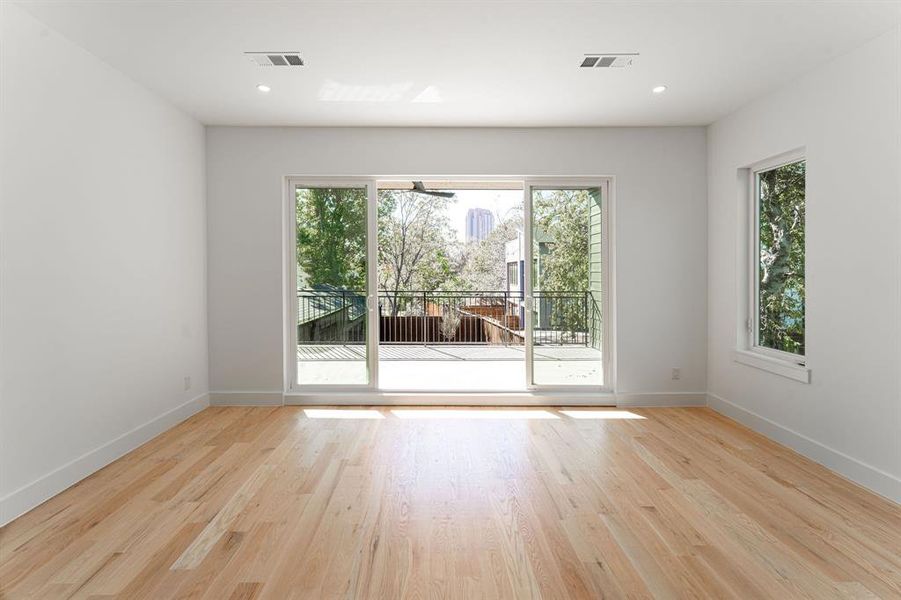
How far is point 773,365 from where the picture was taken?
3977mm

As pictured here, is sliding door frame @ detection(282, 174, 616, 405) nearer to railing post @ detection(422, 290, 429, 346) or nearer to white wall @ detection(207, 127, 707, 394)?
white wall @ detection(207, 127, 707, 394)

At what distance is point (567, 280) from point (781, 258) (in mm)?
1795

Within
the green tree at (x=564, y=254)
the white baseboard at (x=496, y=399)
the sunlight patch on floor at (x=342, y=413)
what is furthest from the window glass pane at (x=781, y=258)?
the sunlight patch on floor at (x=342, y=413)

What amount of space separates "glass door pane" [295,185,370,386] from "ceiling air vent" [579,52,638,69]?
2.45m

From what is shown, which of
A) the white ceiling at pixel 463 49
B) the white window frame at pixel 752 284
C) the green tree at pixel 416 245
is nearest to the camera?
the white ceiling at pixel 463 49

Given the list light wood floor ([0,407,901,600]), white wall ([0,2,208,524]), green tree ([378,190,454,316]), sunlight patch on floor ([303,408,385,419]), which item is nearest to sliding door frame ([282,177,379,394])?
sunlight patch on floor ([303,408,385,419])

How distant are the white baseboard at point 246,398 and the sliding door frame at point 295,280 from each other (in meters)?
0.13

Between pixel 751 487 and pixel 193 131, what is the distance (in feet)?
16.7

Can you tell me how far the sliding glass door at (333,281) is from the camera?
512 centimetres

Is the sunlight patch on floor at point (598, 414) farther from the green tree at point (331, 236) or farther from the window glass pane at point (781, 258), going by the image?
the green tree at point (331, 236)

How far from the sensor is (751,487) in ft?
9.96

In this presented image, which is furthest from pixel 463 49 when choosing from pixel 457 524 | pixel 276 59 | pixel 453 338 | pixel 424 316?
pixel 453 338

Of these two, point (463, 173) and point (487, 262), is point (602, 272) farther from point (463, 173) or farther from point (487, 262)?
point (487, 262)

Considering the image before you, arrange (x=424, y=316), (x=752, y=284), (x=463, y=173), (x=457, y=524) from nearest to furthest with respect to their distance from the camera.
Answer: (x=457, y=524) < (x=752, y=284) < (x=463, y=173) < (x=424, y=316)
